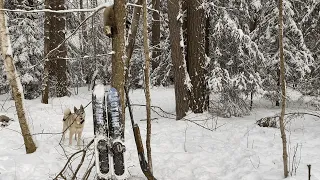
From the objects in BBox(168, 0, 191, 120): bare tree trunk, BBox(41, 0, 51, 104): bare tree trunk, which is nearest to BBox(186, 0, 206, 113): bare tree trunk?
BBox(168, 0, 191, 120): bare tree trunk

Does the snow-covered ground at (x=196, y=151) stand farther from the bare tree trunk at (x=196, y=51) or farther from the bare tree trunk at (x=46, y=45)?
the bare tree trunk at (x=46, y=45)

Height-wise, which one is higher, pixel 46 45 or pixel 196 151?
pixel 46 45

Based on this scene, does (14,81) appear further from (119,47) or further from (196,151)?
(196,151)

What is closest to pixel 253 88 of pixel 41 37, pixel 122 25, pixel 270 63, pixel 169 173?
pixel 270 63

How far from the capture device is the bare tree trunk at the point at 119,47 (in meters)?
5.01

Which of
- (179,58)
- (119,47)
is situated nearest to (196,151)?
(119,47)

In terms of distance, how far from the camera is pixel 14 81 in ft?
20.2

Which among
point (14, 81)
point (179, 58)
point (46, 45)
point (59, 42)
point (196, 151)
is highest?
point (59, 42)

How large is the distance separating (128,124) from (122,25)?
4.74m

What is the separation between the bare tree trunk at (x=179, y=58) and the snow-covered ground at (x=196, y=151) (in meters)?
0.47

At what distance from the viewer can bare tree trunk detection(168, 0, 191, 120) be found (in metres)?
9.47

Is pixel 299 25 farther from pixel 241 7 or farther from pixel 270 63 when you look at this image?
pixel 241 7

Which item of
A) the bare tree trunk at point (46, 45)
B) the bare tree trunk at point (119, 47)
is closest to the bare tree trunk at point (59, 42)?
the bare tree trunk at point (46, 45)

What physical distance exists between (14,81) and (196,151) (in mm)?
3781
